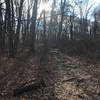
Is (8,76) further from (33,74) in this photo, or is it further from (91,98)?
(91,98)

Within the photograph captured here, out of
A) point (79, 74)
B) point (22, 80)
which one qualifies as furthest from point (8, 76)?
point (79, 74)

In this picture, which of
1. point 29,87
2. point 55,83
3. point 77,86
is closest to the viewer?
point 29,87

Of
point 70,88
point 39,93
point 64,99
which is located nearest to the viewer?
point 64,99

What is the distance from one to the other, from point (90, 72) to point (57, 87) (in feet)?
8.95

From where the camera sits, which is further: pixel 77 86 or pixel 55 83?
pixel 55 83

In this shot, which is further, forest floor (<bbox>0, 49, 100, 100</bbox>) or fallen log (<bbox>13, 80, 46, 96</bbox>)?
fallen log (<bbox>13, 80, 46, 96</bbox>)

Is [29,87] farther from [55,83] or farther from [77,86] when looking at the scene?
[77,86]

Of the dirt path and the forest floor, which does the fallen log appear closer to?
the forest floor

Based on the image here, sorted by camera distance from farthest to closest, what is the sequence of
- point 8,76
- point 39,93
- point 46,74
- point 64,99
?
point 46,74
point 8,76
point 39,93
point 64,99

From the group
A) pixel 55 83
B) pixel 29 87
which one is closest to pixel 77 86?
pixel 55 83

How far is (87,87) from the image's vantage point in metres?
6.04

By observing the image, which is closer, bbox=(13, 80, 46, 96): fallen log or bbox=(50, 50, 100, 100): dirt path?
bbox=(50, 50, 100, 100): dirt path

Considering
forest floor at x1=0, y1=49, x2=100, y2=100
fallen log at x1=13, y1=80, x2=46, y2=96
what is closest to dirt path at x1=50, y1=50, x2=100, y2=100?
forest floor at x1=0, y1=49, x2=100, y2=100

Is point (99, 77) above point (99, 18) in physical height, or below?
below
